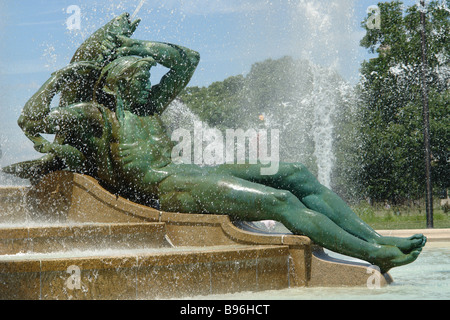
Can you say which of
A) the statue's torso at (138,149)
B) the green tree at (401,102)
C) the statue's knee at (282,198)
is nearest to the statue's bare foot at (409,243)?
the statue's knee at (282,198)

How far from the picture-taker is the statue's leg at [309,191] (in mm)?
5930

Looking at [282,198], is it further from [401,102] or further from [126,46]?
[401,102]

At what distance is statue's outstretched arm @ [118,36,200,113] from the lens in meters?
6.87

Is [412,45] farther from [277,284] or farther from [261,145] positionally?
[277,284]

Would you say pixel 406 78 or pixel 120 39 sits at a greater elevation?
pixel 406 78

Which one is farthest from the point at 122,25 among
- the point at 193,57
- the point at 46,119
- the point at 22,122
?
the point at 22,122

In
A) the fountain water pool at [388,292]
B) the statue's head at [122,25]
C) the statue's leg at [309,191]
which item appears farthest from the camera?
the statue's head at [122,25]

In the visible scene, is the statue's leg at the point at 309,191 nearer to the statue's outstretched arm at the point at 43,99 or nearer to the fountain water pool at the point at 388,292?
the fountain water pool at the point at 388,292

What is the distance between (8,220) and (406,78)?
20993 mm

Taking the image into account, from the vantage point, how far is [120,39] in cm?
688

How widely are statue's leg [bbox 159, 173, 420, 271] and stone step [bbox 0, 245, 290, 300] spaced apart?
314 mm

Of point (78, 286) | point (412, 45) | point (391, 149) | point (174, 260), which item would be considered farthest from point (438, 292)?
point (412, 45)

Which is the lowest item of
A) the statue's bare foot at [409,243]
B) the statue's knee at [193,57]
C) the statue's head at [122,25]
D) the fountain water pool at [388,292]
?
the fountain water pool at [388,292]

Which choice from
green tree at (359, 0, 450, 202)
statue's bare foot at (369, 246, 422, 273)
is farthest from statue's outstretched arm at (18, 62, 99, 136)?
green tree at (359, 0, 450, 202)
